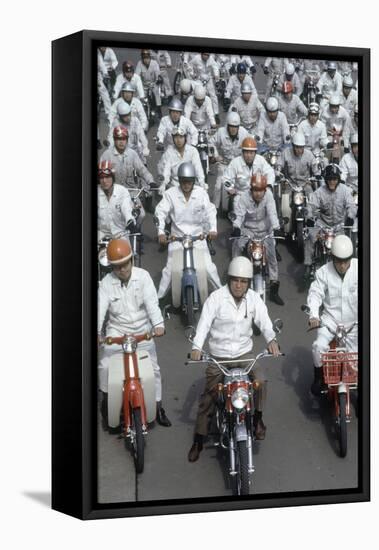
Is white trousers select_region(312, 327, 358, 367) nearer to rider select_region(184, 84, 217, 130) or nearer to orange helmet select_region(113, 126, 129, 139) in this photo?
rider select_region(184, 84, 217, 130)

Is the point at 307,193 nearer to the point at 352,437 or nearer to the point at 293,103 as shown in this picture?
the point at 293,103

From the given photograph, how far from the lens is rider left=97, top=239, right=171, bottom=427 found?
1184 cm

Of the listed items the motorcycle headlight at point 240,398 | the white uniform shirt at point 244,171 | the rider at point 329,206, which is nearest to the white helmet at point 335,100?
the rider at point 329,206

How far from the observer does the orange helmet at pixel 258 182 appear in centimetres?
1242

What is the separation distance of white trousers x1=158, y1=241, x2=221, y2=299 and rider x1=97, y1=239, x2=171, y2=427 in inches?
4.0

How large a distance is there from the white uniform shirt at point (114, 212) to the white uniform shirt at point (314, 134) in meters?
1.43

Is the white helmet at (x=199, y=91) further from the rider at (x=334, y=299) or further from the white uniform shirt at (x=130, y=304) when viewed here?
the rider at (x=334, y=299)

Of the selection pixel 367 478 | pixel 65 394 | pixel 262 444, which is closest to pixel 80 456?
pixel 65 394

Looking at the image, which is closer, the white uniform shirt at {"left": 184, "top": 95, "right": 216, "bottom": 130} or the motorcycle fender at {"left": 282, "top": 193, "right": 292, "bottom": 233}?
the white uniform shirt at {"left": 184, "top": 95, "right": 216, "bottom": 130}

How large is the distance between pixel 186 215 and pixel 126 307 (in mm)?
791

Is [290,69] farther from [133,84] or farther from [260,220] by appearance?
[133,84]

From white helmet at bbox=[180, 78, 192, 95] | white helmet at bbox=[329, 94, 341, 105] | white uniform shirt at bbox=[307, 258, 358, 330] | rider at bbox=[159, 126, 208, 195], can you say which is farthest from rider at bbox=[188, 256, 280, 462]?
white helmet at bbox=[329, 94, 341, 105]

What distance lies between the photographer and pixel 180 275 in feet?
39.9

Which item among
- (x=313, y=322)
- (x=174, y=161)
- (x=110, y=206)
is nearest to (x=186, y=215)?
(x=174, y=161)
